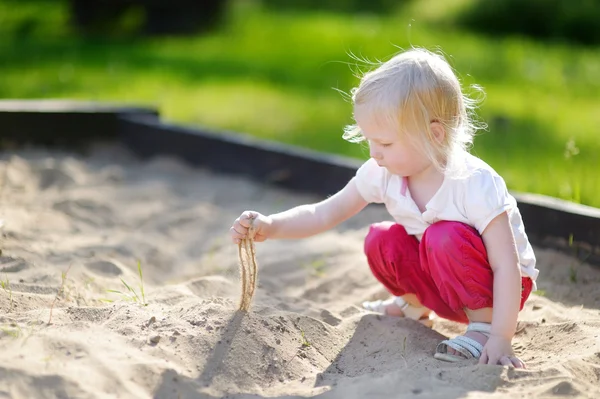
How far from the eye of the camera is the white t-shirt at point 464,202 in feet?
7.87

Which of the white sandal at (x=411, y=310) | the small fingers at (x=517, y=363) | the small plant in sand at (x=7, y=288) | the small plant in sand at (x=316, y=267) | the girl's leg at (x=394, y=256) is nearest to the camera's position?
the small fingers at (x=517, y=363)

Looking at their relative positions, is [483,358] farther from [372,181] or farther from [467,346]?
[372,181]

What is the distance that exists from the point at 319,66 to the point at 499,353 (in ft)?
18.3

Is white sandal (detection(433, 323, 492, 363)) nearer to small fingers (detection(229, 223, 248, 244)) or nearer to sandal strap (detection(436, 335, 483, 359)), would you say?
sandal strap (detection(436, 335, 483, 359))

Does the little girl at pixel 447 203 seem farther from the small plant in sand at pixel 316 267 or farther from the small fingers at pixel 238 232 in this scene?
the small plant in sand at pixel 316 267

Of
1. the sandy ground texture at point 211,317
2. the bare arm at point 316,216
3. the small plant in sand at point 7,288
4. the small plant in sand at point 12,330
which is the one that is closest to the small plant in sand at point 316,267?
the sandy ground texture at point 211,317

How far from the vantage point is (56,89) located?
6141 mm

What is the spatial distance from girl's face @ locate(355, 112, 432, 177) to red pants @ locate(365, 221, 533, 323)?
0.62ft

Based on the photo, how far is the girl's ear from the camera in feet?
7.90

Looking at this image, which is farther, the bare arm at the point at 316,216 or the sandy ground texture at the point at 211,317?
the bare arm at the point at 316,216

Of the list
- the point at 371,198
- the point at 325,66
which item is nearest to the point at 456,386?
the point at 371,198

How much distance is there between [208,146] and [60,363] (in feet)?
8.80

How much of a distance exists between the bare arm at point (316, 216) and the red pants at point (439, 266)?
11 cm

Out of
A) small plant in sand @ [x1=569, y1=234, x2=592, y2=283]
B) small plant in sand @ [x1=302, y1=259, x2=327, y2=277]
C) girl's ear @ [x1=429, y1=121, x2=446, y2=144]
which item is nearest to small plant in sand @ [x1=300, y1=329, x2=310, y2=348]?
girl's ear @ [x1=429, y1=121, x2=446, y2=144]
